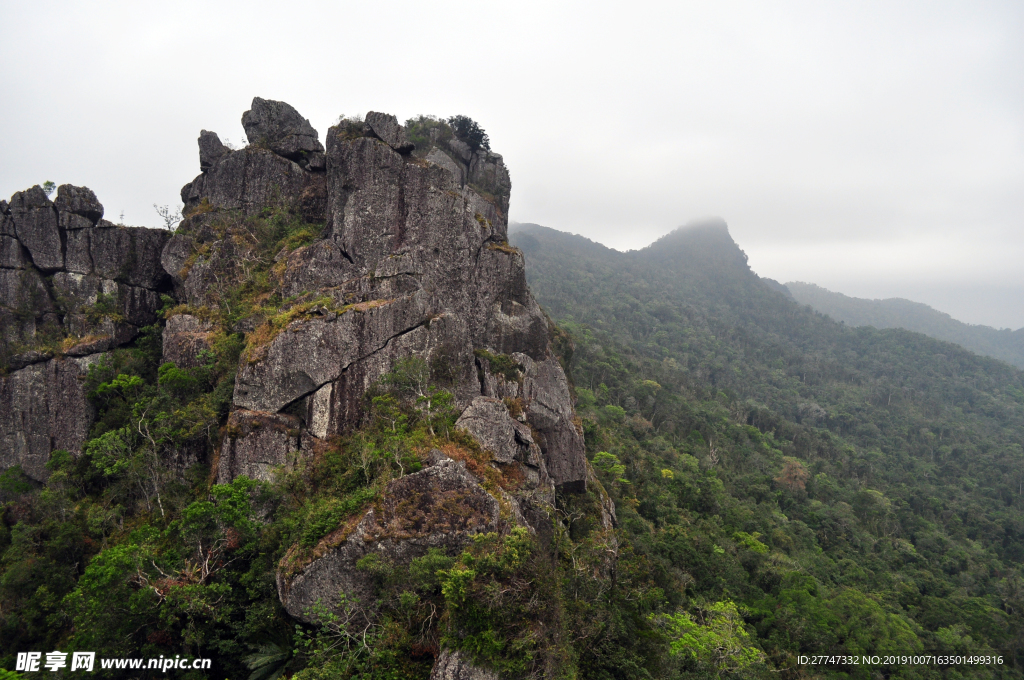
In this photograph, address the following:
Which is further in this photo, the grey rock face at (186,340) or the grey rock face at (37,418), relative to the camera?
the grey rock face at (37,418)

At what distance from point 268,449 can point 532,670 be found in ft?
42.9

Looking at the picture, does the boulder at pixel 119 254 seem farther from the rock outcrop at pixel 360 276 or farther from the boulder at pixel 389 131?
the boulder at pixel 389 131

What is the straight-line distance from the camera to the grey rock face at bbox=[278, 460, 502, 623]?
13.3 metres

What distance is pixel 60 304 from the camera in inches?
953

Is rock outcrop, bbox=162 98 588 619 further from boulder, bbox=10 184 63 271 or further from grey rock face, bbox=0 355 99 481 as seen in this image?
boulder, bbox=10 184 63 271

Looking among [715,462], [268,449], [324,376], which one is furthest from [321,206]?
[715,462]

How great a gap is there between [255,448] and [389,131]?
18.3 m

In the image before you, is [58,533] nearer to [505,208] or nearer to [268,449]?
[268,449]

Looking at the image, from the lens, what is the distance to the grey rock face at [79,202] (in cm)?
2544

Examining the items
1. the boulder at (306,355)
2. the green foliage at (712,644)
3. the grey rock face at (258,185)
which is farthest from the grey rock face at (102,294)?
the green foliage at (712,644)

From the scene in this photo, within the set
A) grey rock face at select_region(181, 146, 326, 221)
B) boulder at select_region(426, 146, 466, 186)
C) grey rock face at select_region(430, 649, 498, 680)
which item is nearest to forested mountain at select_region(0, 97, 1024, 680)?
grey rock face at select_region(430, 649, 498, 680)

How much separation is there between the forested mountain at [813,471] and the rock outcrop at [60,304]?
31095 mm

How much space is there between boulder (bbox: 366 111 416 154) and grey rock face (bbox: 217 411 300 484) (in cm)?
1639

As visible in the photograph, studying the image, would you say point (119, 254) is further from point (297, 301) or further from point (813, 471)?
point (813, 471)
